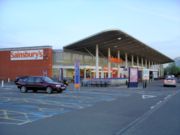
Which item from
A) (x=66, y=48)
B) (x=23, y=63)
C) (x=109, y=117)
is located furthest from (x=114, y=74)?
(x=109, y=117)

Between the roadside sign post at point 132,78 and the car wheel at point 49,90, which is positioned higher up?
the roadside sign post at point 132,78

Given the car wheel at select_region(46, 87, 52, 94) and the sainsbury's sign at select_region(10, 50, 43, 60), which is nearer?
the car wheel at select_region(46, 87, 52, 94)

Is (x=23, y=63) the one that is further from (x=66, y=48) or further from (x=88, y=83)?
→ (x=88, y=83)

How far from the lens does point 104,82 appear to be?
38.2 meters

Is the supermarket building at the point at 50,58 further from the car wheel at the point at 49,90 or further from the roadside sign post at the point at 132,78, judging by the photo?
the car wheel at the point at 49,90

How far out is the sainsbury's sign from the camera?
5384 centimetres

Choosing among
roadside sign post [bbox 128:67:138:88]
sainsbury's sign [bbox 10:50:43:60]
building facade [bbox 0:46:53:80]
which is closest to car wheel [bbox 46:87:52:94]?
roadside sign post [bbox 128:67:138:88]

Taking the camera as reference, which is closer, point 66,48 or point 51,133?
point 51,133

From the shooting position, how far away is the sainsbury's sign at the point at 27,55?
5384cm

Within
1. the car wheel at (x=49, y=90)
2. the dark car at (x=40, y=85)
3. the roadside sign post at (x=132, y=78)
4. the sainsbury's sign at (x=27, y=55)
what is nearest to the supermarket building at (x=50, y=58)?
the sainsbury's sign at (x=27, y=55)

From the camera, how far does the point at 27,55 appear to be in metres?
54.8

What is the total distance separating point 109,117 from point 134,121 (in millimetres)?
1237

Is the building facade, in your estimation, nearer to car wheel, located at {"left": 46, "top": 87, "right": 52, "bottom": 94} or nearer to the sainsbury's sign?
the sainsbury's sign

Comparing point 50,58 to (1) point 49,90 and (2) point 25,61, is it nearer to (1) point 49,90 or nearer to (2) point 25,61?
(2) point 25,61
